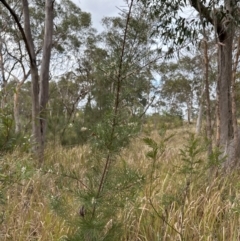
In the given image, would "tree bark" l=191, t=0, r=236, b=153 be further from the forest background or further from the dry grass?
the dry grass

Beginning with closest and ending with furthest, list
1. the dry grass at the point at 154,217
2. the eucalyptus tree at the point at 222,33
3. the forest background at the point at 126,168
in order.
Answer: the forest background at the point at 126,168 < the dry grass at the point at 154,217 < the eucalyptus tree at the point at 222,33

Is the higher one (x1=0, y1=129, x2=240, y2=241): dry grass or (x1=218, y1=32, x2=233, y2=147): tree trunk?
(x1=218, y1=32, x2=233, y2=147): tree trunk

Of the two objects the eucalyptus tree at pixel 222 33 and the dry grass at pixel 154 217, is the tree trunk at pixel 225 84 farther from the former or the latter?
the dry grass at pixel 154 217

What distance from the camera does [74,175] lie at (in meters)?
1.63

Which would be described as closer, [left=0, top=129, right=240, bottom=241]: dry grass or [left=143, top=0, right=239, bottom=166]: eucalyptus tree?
[left=0, top=129, right=240, bottom=241]: dry grass

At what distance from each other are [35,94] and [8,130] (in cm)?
332

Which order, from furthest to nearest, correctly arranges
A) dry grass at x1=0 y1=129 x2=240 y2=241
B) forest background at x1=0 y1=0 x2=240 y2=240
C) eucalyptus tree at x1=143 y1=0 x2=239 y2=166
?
eucalyptus tree at x1=143 y1=0 x2=239 y2=166 → dry grass at x1=0 y1=129 x2=240 y2=241 → forest background at x1=0 y1=0 x2=240 y2=240

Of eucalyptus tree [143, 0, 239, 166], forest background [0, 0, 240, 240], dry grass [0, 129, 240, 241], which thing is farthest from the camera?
eucalyptus tree [143, 0, 239, 166]

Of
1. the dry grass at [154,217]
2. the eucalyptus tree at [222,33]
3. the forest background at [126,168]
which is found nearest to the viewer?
the forest background at [126,168]

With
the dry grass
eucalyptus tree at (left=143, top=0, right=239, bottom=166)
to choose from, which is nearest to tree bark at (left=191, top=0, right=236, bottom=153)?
eucalyptus tree at (left=143, top=0, right=239, bottom=166)

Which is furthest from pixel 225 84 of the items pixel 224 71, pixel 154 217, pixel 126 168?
pixel 126 168

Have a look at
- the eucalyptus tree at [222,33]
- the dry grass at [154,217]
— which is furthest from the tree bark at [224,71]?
the dry grass at [154,217]

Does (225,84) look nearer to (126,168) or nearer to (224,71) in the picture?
Result: (224,71)

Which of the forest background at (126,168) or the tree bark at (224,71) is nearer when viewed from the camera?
the forest background at (126,168)
